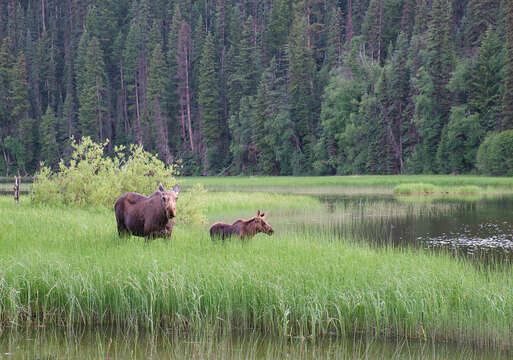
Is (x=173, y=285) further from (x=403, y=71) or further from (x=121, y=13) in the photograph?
(x=121, y=13)

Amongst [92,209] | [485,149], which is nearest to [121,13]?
[485,149]

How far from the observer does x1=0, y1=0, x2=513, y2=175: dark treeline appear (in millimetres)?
62562

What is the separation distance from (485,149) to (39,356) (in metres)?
55.3

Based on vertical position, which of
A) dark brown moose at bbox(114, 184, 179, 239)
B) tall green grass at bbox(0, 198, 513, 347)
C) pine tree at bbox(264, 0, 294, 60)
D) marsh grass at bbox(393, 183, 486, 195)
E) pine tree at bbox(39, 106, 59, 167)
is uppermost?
pine tree at bbox(264, 0, 294, 60)

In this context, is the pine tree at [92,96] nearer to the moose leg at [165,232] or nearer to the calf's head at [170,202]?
the moose leg at [165,232]

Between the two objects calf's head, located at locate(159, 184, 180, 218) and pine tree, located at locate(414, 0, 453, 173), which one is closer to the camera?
calf's head, located at locate(159, 184, 180, 218)

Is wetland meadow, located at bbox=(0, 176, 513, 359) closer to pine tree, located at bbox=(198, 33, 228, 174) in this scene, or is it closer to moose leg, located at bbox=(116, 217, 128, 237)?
moose leg, located at bbox=(116, 217, 128, 237)

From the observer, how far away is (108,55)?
102 metres

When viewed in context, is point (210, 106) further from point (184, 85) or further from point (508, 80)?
point (508, 80)

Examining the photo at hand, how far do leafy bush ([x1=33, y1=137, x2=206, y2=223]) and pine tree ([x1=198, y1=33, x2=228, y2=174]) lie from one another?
63091 mm

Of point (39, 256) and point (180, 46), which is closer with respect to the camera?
point (39, 256)

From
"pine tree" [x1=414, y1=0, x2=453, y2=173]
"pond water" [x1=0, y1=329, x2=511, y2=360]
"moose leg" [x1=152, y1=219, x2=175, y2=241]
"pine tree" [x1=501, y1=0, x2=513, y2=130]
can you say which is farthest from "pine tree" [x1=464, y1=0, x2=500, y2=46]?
"pond water" [x1=0, y1=329, x2=511, y2=360]

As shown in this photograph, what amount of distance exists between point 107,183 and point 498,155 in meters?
43.7

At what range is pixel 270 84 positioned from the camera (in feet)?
267
